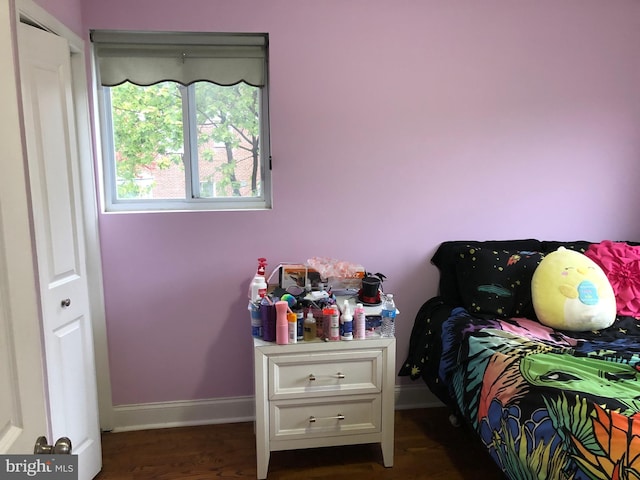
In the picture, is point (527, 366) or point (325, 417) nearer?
point (527, 366)

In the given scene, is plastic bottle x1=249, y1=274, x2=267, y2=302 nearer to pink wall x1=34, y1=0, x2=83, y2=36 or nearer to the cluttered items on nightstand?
the cluttered items on nightstand

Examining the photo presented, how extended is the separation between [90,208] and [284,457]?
59.5 inches

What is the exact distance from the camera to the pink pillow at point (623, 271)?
229 cm

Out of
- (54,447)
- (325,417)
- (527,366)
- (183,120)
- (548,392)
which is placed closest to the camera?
(54,447)

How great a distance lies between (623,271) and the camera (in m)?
2.33

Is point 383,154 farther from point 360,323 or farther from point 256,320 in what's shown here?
point 256,320

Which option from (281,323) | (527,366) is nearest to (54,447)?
(281,323)

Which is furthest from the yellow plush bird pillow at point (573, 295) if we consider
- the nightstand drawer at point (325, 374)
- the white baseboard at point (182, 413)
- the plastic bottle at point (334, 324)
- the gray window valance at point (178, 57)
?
the gray window valance at point (178, 57)

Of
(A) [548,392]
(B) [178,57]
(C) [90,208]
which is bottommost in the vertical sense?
(A) [548,392]

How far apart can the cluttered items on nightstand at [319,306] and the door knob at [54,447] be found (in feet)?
3.71

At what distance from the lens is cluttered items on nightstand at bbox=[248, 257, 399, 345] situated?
79.7 inches

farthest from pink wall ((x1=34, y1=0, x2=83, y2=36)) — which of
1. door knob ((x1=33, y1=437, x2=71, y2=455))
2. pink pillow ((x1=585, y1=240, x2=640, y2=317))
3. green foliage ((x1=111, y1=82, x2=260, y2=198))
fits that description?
pink pillow ((x1=585, y1=240, x2=640, y2=317))

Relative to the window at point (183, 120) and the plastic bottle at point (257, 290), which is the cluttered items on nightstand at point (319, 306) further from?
the window at point (183, 120)

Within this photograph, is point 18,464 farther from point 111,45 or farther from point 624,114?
point 624,114
